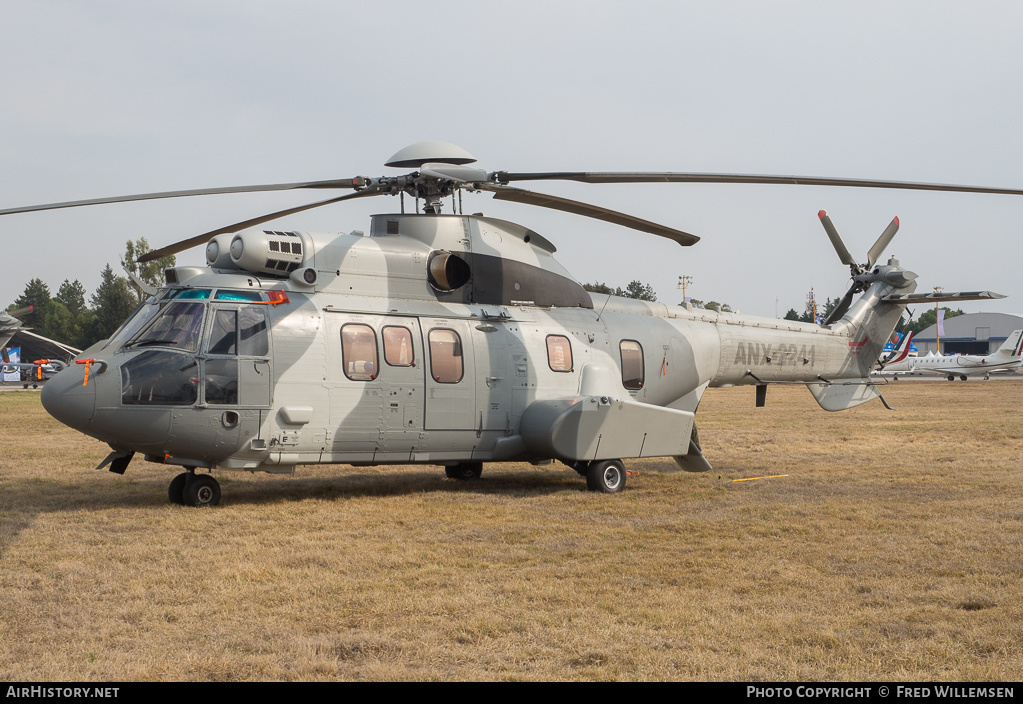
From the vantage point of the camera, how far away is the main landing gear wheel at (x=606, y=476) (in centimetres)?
1245

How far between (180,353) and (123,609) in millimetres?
4676

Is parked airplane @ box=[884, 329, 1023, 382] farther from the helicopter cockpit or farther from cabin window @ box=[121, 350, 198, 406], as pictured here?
cabin window @ box=[121, 350, 198, 406]

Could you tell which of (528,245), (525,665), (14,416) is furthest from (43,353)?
(525,665)

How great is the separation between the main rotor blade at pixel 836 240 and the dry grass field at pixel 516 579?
524cm

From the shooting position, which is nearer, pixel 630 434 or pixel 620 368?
pixel 630 434

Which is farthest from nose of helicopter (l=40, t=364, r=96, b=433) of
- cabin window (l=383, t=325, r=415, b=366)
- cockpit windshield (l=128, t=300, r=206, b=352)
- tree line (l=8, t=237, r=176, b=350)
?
tree line (l=8, t=237, r=176, b=350)

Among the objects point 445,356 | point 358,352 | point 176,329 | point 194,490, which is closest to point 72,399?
point 176,329

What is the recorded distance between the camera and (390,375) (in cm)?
1157

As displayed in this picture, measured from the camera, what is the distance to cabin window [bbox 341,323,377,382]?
11305 millimetres

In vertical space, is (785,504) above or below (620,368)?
below

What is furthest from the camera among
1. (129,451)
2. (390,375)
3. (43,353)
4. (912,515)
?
(43,353)

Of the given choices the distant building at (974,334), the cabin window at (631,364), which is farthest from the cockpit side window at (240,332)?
the distant building at (974,334)
